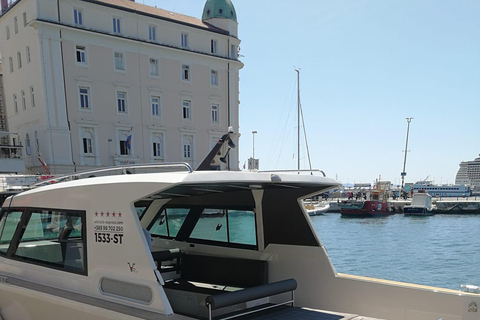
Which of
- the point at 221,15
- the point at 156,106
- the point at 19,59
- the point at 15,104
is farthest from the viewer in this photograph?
the point at 221,15

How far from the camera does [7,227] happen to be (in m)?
4.23

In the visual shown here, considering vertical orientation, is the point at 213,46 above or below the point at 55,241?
above

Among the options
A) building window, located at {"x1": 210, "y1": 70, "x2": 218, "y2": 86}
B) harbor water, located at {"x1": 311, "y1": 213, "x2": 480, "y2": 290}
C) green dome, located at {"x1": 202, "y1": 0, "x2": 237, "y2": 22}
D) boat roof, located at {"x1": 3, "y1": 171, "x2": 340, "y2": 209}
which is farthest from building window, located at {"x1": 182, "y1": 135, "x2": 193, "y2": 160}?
boat roof, located at {"x1": 3, "y1": 171, "x2": 340, "y2": 209}

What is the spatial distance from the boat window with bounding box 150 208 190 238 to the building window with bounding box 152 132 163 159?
28.7 m

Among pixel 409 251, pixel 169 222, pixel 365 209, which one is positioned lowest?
pixel 365 209

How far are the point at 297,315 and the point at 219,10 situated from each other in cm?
3911

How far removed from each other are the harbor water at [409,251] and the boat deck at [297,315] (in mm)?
10861

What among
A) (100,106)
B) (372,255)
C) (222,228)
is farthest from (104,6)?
(222,228)

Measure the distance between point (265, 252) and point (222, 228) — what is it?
0.70m

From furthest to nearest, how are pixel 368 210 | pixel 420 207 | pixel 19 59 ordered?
pixel 368 210 < pixel 420 207 < pixel 19 59

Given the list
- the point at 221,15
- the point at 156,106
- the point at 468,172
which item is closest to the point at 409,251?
the point at 156,106

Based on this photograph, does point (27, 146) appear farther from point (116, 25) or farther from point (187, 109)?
point (187, 109)

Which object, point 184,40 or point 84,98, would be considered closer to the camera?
point 84,98

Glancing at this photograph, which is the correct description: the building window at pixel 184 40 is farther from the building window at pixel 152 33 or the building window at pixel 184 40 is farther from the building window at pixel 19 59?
the building window at pixel 19 59
